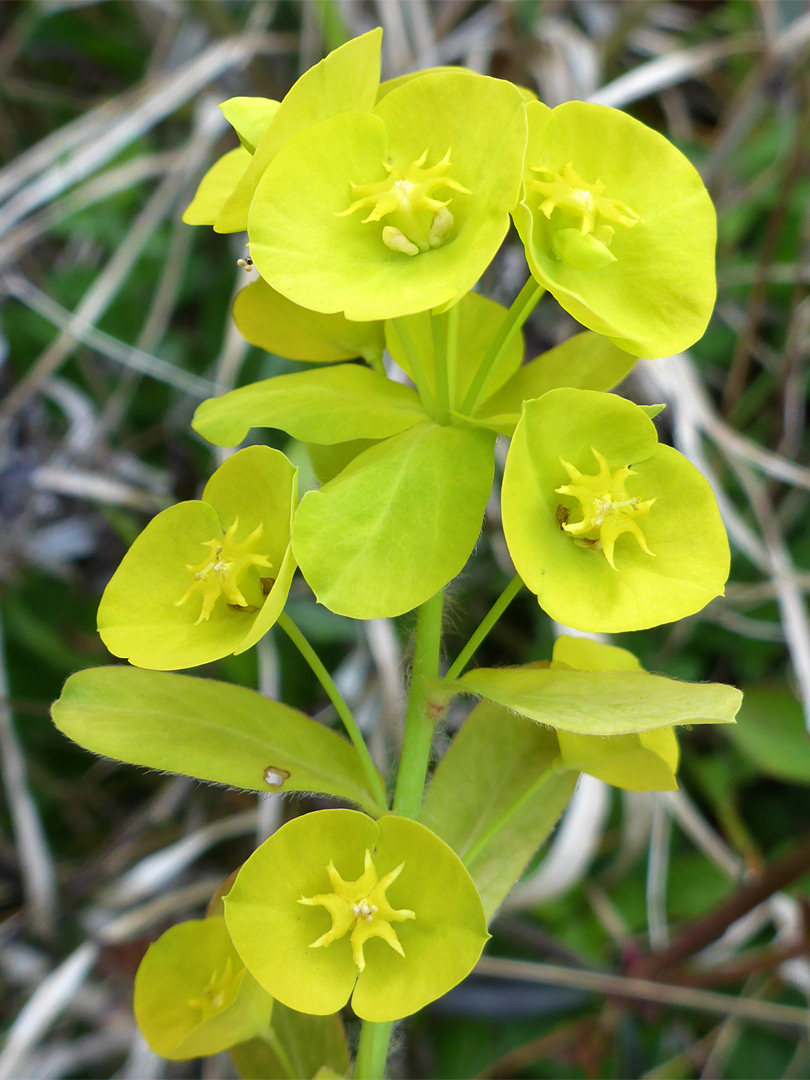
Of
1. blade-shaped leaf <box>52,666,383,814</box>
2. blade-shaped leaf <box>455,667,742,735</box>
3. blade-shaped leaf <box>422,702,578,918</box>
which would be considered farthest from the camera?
blade-shaped leaf <box>422,702,578,918</box>

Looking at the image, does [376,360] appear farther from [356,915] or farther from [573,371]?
[356,915]

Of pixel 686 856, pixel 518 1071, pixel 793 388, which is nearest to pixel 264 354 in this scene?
pixel 793 388

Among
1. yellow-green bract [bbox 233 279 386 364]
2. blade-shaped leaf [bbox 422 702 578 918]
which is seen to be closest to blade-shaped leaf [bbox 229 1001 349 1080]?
blade-shaped leaf [bbox 422 702 578 918]

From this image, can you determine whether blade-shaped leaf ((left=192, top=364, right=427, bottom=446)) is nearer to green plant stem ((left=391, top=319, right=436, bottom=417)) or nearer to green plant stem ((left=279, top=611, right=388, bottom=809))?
green plant stem ((left=391, top=319, right=436, bottom=417))

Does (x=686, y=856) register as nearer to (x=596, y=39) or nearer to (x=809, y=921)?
(x=809, y=921)

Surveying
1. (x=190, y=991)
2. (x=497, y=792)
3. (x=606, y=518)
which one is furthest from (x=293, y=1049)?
(x=606, y=518)

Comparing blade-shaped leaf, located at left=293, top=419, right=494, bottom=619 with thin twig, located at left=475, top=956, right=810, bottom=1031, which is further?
thin twig, located at left=475, top=956, right=810, bottom=1031

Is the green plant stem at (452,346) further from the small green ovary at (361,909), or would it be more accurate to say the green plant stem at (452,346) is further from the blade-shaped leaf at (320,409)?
the small green ovary at (361,909)
